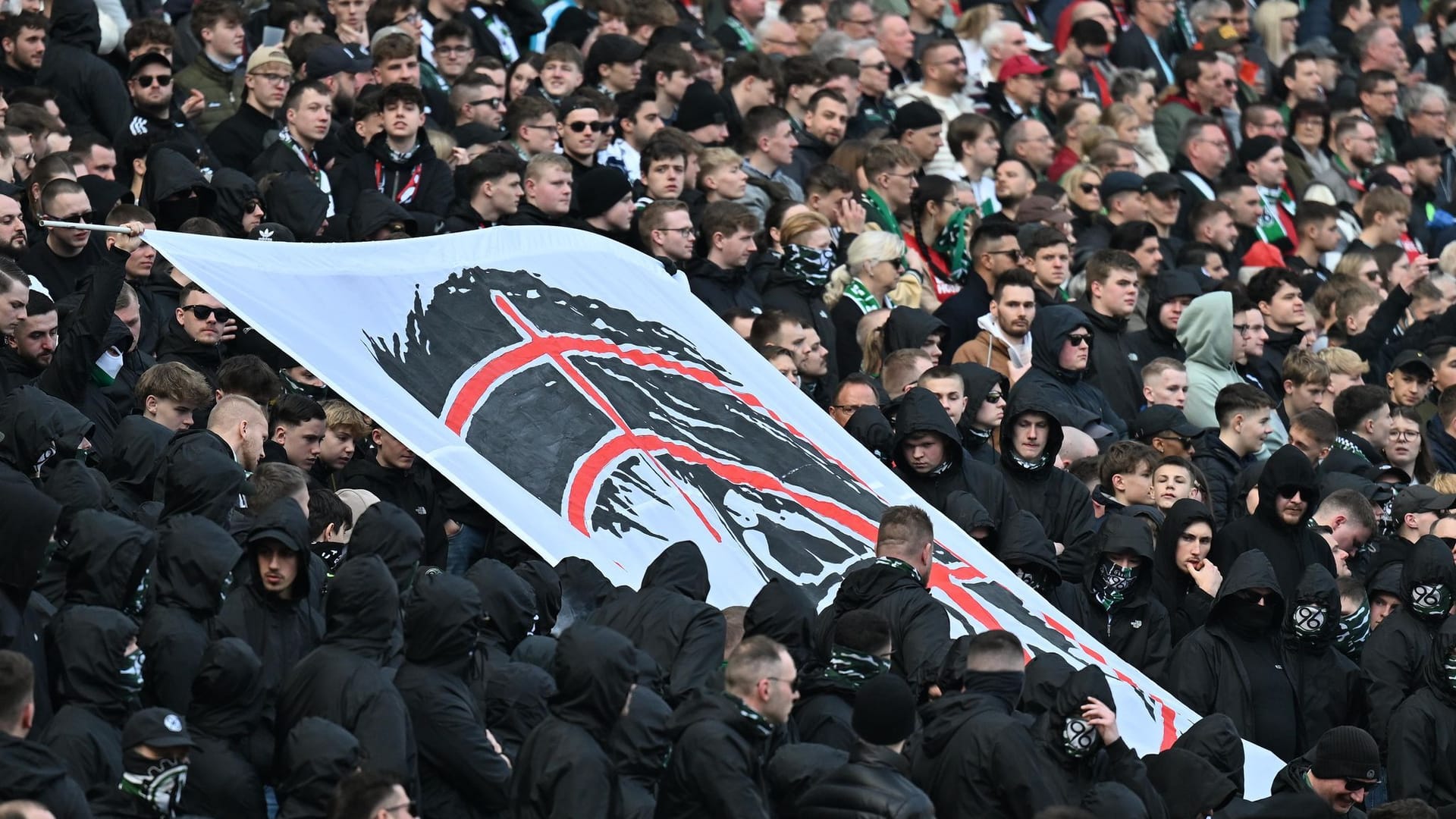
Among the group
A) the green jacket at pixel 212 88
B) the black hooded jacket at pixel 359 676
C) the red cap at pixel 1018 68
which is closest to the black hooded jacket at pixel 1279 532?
the black hooded jacket at pixel 359 676

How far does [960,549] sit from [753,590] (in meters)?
1.13

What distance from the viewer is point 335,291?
1092 centimetres

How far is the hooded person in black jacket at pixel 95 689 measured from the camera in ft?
25.7

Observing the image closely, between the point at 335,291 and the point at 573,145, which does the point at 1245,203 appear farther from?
the point at 335,291

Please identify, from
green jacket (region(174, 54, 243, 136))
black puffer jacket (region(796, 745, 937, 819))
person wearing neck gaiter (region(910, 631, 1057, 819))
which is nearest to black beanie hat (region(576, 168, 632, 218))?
A: green jacket (region(174, 54, 243, 136))

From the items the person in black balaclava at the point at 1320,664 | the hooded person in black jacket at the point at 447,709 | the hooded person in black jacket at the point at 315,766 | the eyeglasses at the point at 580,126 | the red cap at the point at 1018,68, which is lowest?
the red cap at the point at 1018,68

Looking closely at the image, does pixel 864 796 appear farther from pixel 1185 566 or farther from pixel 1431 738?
pixel 1185 566

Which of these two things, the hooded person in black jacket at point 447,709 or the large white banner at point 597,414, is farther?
the large white banner at point 597,414

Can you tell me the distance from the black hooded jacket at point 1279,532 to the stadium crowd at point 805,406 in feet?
0.09

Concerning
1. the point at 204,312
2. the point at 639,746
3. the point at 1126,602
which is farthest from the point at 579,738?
the point at 1126,602

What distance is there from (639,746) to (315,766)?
1.03 metres

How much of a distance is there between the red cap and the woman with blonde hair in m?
4.82

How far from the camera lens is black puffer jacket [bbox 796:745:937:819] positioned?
310 inches

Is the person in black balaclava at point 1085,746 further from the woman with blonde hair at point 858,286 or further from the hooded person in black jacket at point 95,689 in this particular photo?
the woman with blonde hair at point 858,286
